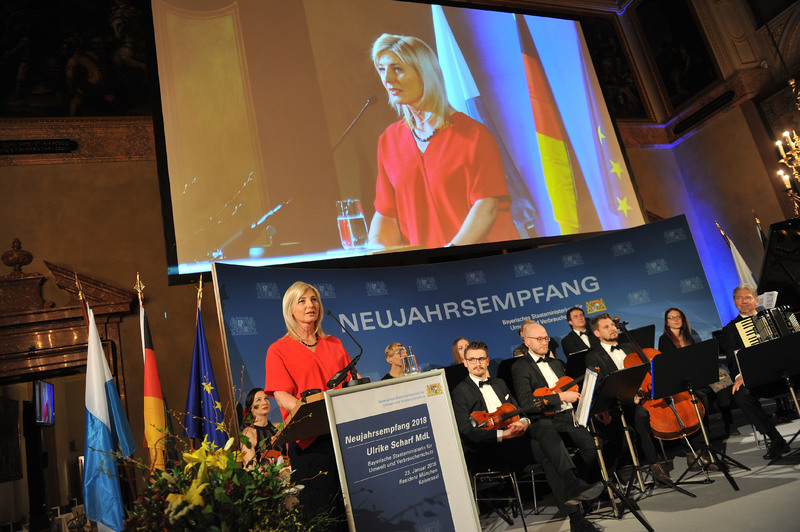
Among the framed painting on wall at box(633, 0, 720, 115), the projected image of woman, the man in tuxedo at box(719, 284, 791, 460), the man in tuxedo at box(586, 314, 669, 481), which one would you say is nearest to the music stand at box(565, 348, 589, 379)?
the man in tuxedo at box(586, 314, 669, 481)

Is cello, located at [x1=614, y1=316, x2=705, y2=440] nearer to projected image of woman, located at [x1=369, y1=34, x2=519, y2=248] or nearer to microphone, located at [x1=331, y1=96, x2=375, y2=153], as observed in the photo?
projected image of woman, located at [x1=369, y1=34, x2=519, y2=248]

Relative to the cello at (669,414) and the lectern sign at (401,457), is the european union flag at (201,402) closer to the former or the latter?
the lectern sign at (401,457)

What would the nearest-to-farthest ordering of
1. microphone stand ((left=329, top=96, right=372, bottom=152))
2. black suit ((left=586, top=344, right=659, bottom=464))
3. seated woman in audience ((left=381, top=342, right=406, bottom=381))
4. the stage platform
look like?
the stage platform < black suit ((left=586, top=344, right=659, bottom=464)) < seated woman in audience ((left=381, top=342, right=406, bottom=381)) < microphone stand ((left=329, top=96, right=372, bottom=152))

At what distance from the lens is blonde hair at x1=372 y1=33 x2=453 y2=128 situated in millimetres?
7797

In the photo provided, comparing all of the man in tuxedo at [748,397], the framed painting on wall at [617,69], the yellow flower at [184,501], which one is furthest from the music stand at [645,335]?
the yellow flower at [184,501]

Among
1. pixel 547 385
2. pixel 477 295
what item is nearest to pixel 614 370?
pixel 547 385

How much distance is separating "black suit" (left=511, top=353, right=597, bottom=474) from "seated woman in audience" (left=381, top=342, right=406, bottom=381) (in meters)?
1.37

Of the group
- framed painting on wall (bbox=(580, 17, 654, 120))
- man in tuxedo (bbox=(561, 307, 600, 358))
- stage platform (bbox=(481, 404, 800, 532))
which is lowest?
stage platform (bbox=(481, 404, 800, 532))

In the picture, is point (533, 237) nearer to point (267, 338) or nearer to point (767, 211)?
point (267, 338)

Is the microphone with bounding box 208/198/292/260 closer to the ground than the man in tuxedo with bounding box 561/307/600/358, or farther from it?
farther from it

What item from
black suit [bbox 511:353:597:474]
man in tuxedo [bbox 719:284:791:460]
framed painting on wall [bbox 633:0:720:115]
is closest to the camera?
black suit [bbox 511:353:597:474]

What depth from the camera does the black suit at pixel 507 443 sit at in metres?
4.31

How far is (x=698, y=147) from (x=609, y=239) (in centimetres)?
474

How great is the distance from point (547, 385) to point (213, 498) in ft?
12.8
